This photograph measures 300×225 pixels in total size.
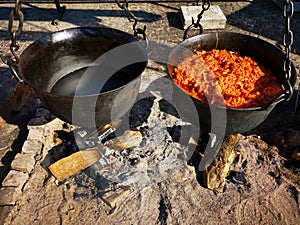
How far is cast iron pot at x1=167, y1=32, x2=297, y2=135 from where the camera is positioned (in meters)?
2.92

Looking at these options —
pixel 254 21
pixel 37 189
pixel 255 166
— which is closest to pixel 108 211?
pixel 37 189

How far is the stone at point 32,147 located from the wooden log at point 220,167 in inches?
96.6

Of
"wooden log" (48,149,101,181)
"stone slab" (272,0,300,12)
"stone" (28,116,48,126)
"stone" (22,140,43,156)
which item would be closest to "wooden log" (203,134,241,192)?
"wooden log" (48,149,101,181)

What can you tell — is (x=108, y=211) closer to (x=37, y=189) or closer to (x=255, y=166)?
(x=37, y=189)

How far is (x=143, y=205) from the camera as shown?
3756 millimetres

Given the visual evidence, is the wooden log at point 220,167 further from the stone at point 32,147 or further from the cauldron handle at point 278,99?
the stone at point 32,147

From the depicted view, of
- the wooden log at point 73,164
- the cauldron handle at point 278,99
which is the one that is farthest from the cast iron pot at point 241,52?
the wooden log at point 73,164

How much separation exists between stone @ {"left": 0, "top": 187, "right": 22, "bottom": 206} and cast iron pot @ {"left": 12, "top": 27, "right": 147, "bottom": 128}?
50.0 inches

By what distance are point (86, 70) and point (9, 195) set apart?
201 cm

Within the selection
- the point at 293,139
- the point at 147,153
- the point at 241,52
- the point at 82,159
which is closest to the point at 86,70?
the point at 82,159

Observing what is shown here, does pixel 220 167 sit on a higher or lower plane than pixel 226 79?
lower

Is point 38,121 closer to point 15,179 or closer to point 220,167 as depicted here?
point 15,179

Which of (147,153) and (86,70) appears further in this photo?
(86,70)

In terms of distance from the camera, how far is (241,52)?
3.98 metres
